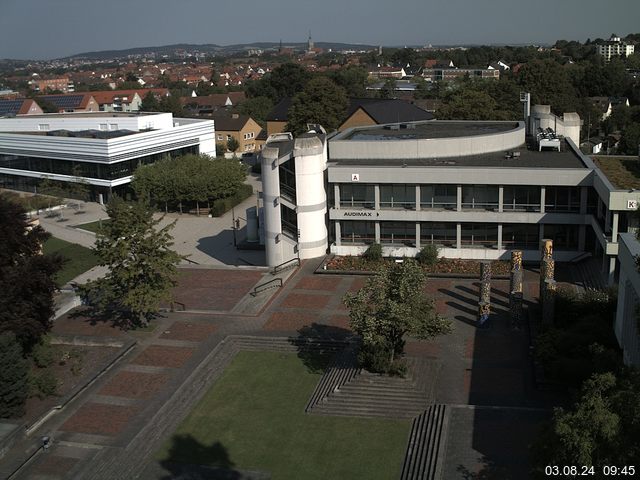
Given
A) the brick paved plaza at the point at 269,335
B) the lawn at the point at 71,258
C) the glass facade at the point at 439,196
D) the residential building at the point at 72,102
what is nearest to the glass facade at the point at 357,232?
the glass facade at the point at 439,196

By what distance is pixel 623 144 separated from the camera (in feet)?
225

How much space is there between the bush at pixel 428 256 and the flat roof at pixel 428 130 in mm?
8488

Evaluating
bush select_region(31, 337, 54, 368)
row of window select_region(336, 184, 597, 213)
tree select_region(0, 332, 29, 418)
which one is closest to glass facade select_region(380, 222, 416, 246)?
row of window select_region(336, 184, 597, 213)

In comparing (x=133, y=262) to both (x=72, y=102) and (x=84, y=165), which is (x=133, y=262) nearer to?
(x=84, y=165)

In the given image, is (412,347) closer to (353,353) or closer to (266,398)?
(353,353)

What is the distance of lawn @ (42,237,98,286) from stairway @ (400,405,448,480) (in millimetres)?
23848

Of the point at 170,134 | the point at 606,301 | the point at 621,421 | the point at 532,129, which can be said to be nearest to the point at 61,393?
the point at 621,421

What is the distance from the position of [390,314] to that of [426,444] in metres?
4.66

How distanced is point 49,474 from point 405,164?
2629cm

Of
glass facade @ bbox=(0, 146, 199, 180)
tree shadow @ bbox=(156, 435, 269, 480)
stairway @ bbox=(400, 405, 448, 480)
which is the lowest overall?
tree shadow @ bbox=(156, 435, 269, 480)

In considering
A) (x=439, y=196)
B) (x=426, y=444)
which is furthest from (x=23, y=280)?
(x=439, y=196)

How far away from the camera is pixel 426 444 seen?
22.1m

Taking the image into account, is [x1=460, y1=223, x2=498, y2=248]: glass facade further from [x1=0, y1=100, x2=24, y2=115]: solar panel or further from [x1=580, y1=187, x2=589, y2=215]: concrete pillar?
[x1=0, y1=100, x2=24, y2=115]: solar panel

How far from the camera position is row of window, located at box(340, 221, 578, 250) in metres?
39.1
